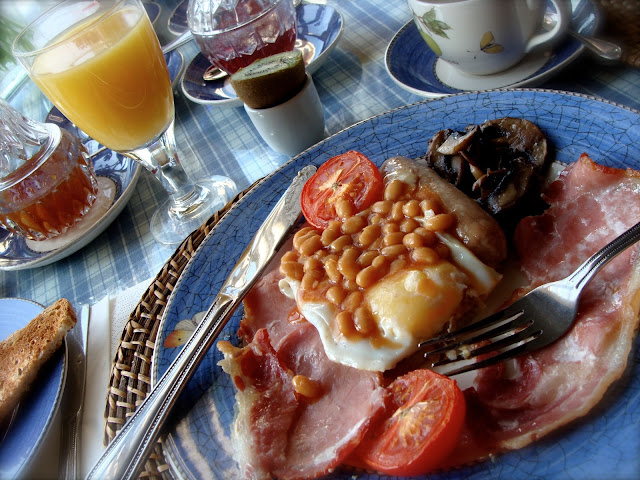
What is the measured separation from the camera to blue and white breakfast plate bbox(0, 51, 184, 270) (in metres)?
2.38

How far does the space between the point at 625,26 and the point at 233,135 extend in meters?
1.95

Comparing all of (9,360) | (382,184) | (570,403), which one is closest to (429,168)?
(382,184)

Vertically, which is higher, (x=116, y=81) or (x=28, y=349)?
(x=116, y=81)

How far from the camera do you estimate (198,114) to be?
3049 millimetres

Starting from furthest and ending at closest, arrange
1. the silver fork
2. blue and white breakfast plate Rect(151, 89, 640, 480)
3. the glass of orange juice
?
the glass of orange juice, the silver fork, blue and white breakfast plate Rect(151, 89, 640, 480)

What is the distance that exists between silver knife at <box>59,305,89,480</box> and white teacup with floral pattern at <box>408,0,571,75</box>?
1840 mm

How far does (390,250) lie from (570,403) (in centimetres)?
58

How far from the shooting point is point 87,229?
7.86 ft

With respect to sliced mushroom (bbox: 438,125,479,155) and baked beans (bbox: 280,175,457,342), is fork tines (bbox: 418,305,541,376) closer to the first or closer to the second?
baked beans (bbox: 280,175,457,342)

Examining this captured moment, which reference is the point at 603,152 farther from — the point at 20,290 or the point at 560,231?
the point at 20,290

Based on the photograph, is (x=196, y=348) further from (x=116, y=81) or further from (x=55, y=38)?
(x=55, y=38)

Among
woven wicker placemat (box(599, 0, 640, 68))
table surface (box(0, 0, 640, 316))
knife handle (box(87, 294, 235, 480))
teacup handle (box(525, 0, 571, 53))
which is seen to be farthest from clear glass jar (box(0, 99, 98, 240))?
woven wicker placemat (box(599, 0, 640, 68))

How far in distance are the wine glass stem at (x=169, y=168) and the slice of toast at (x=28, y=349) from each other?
74cm

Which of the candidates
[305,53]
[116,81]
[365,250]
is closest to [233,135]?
[305,53]
